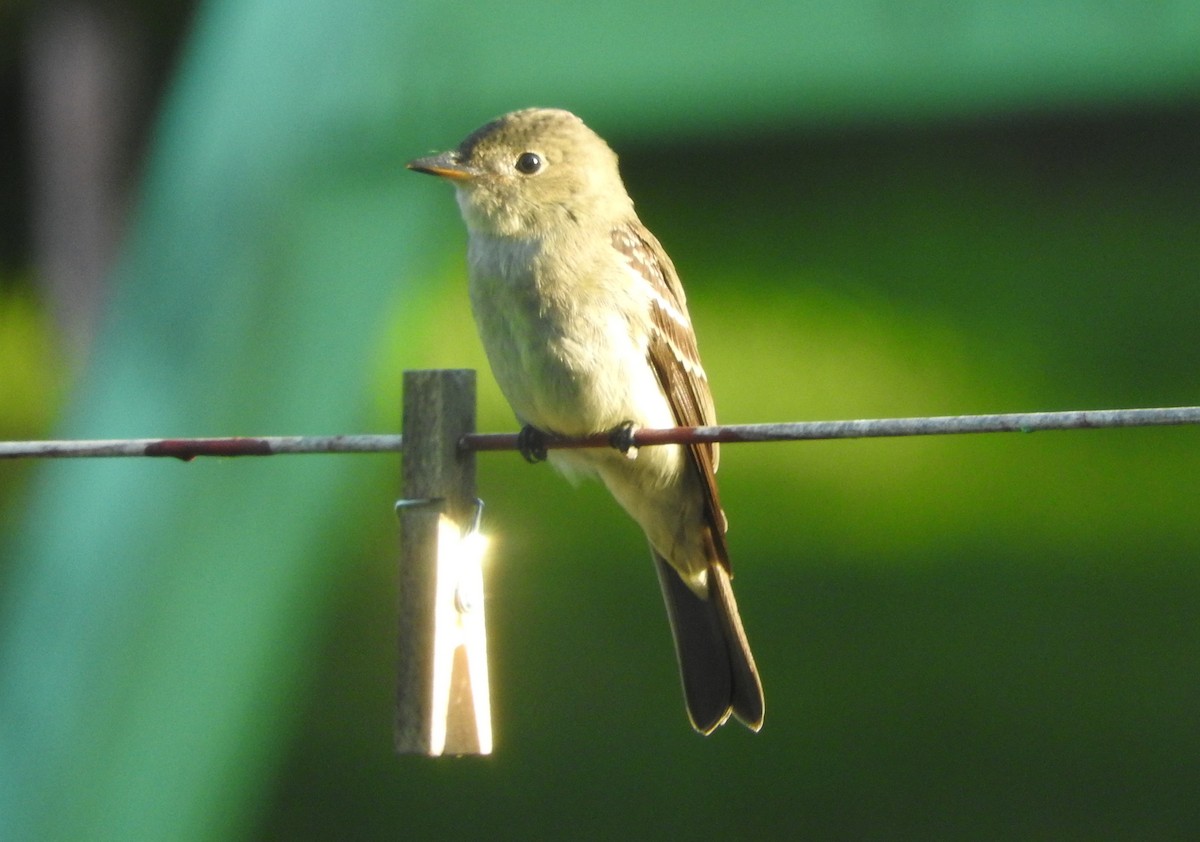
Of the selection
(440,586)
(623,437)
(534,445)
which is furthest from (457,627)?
(534,445)

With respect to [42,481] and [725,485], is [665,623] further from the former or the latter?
[42,481]

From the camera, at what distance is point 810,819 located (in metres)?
4.68

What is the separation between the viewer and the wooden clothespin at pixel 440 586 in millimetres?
2361

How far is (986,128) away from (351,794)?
2930mm

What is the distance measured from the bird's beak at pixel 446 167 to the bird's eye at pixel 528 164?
136 mm

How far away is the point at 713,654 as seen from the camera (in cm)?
404

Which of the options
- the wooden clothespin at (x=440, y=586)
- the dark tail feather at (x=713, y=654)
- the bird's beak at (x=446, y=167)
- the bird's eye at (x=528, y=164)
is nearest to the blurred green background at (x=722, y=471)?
the dark tail feather at (x=713, y=654)

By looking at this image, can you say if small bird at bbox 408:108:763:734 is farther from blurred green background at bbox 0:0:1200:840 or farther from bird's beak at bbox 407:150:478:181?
blurred green background at bbox 0:0:1200:840

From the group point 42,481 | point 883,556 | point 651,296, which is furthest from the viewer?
point 42,481

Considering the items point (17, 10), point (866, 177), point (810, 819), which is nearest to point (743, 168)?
point (866, 177)

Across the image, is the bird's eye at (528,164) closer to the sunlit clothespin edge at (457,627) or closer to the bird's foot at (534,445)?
the bird's foot at (534,445)

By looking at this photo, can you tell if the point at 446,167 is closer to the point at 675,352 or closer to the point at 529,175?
the point at 529,175

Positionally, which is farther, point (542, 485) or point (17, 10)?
point (17, 10)

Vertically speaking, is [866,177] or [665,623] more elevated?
[866,177]
